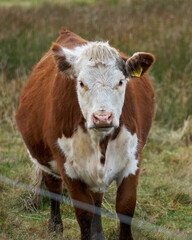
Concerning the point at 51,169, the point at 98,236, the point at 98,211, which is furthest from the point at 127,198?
the point at 51,169

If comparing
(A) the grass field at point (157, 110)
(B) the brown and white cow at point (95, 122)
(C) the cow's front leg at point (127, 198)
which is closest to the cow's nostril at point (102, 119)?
(B) the brown and white cow at point (95, 122)

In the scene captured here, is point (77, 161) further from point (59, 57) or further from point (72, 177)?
point (59, 57)

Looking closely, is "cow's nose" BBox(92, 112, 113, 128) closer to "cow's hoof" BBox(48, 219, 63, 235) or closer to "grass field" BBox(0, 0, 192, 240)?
"grass field" BBox(0, 0, 192, 240)

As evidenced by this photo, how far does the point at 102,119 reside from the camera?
3.50 metres

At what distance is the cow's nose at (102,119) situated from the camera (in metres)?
3.50

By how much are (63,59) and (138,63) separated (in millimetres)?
526

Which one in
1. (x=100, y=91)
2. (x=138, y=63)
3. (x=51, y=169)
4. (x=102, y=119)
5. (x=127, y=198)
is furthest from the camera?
(x=51, y=169)

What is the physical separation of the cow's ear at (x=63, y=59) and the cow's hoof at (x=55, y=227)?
1.45m

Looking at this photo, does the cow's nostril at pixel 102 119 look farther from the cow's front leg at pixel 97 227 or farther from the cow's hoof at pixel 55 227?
the cow's hoof at pixel 55 227

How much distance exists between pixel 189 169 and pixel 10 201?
6.76 feet

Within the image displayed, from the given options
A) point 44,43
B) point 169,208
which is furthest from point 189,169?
point 44,43

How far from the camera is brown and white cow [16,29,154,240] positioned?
3742 mm

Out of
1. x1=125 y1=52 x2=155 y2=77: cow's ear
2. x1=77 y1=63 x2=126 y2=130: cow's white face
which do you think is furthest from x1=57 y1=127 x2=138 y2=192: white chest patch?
x1=125 y1=52 x2=155 y2=77: cow's ear

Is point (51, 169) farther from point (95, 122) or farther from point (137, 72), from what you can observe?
point (95, 122)
